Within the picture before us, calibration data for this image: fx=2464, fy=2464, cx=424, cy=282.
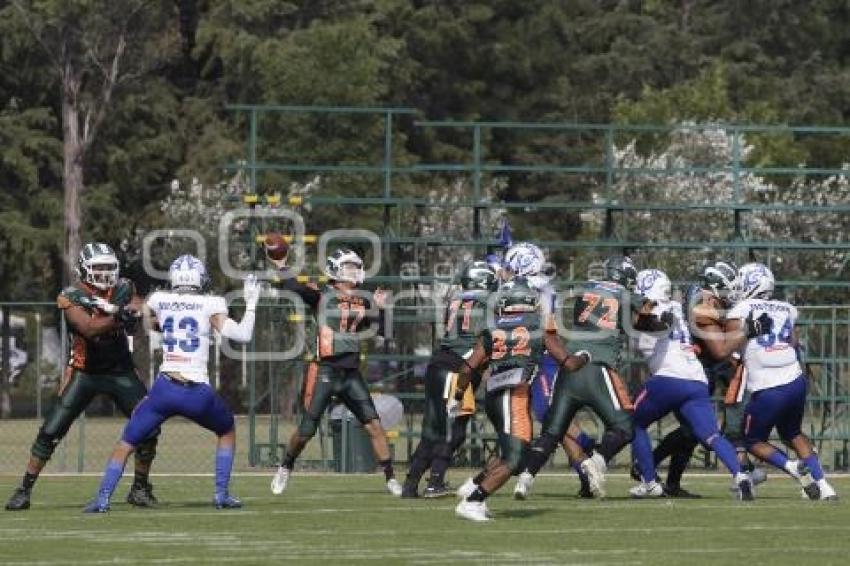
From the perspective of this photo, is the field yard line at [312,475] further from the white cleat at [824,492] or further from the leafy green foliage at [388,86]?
the leafy green foliage at [388,86]

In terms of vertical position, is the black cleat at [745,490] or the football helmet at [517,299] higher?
the football helmet at [517,299]

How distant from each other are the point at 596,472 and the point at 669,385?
3.04ft

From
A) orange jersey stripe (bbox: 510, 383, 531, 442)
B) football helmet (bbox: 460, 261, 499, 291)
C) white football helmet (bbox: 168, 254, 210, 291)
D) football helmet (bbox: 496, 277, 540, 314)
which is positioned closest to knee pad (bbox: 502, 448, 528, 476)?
orange jersey stripe (bbox: 510, 383, 531, 442)

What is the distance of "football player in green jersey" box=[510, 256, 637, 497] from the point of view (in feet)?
60.0

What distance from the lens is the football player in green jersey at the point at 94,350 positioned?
1778 centimetres

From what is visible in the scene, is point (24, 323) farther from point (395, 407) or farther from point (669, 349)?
point (669, 349)

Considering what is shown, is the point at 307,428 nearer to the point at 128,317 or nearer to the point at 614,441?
the point at 128,317

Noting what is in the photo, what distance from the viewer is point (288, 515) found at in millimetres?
17266

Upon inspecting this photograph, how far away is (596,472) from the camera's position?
18859 millimetres

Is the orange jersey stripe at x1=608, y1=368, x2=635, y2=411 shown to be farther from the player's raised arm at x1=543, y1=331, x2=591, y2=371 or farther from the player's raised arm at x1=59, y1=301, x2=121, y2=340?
the player's raised arm at x1=59, y1=301, x2=121, y2=340

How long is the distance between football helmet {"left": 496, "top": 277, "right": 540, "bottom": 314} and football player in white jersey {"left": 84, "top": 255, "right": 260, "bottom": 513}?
1.74 m

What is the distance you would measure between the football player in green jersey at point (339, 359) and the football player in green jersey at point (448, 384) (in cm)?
32

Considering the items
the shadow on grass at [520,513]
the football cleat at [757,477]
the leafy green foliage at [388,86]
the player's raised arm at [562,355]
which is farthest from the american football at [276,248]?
the leafy green foliage at [388,86]

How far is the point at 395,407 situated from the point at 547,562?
12278 millimetres
